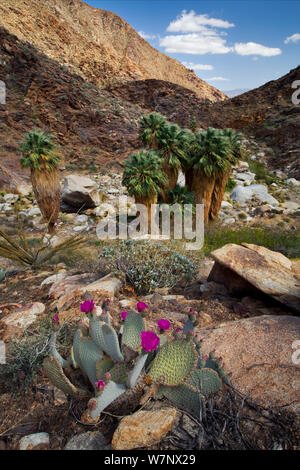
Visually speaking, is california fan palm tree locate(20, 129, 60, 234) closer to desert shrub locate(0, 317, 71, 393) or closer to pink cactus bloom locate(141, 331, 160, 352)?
desert shrub locate(0, 317, 71, 393)

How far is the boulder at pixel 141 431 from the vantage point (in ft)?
4.79

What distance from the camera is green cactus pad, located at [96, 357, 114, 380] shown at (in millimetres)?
1779

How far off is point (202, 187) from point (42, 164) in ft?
24.1

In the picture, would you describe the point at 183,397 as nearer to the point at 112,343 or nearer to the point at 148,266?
the point at 112,343

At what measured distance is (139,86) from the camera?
3694 centimetres

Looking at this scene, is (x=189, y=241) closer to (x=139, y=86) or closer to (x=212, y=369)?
(x=212, y=369)

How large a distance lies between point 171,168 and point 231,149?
2895 mm

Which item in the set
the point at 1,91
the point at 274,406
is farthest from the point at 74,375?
the point at 1,91

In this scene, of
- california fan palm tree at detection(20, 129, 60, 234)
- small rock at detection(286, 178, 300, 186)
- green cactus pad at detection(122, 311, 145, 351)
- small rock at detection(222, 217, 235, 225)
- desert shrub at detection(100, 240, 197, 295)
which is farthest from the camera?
small rock at detection(286, 178, 300, 186)

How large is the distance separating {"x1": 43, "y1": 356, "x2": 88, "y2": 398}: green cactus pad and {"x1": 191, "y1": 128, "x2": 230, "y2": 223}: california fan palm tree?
10975 mm

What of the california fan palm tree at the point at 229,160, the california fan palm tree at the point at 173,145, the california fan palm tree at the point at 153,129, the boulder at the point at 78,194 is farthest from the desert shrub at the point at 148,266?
the boulder at the point at 78,194

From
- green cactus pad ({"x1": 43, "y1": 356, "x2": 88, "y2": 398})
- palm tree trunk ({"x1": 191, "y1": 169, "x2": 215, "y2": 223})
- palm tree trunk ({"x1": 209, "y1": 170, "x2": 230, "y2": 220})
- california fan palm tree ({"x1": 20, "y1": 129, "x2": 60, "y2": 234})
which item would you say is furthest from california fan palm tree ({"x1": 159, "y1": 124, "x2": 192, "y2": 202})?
green cactus pad ({"x1": 43, "y1": 356, "x2": 88, "y2": 398})

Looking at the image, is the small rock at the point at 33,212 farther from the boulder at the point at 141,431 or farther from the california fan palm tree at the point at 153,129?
the boulder at the point at 141,431

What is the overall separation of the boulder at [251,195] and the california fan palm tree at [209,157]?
5.48m
